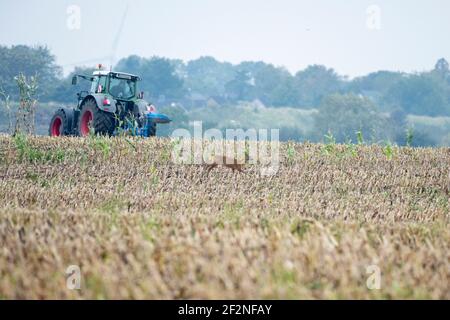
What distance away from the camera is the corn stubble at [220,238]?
330 centimetres

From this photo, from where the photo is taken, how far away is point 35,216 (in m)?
5.01

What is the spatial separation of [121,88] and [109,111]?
4.32ft

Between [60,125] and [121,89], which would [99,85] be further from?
[60,125]

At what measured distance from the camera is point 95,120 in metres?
14.2

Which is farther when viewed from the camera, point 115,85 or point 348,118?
point 348,118

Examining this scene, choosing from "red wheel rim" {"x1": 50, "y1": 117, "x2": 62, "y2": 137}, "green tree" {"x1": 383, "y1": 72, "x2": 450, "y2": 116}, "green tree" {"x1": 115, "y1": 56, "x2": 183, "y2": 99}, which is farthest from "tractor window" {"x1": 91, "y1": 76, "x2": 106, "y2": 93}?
"green tree" {"x1": 383, "y1": 72, "x2": 450, "y2": 116}

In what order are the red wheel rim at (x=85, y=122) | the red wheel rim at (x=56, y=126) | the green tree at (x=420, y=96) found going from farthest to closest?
1. the green tree at (x=420, y=96)
2. the red wheel rim at (x=56, y=126)
3. the red wheel rim at (x=85, y=122)

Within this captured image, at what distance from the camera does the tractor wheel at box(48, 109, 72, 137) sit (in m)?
15.5

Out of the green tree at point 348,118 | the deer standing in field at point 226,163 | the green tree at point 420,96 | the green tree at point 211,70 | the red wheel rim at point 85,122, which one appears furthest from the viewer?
the green tree at point 211,70

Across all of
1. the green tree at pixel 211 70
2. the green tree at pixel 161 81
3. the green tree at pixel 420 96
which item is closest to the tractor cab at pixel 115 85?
the green tree at pixel 161 81

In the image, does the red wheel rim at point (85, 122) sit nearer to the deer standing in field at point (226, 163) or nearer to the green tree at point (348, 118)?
the deer standing in field at point (226, 163)

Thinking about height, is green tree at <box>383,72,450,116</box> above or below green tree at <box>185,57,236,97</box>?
below

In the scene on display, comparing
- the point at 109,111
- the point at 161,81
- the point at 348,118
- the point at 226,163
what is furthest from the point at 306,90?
the point at 226,163

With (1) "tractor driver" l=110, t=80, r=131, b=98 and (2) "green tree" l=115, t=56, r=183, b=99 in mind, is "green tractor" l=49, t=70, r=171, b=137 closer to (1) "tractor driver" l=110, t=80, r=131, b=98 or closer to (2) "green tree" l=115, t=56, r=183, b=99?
(1) "tractor driver" l=110, t=80, r=131, b=98
